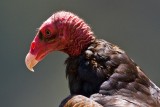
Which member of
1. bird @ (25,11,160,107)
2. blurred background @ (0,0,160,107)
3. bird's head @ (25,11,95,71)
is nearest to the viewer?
bird @ (25,11,160,107)

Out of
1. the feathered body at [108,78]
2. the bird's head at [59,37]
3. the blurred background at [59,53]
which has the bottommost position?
the feathered body at [108,78]

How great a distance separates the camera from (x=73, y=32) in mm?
3559

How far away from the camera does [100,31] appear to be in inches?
234

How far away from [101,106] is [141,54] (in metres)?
2.81

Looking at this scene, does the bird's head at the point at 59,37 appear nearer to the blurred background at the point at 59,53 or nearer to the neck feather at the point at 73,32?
the neck feather at the point at 73,32

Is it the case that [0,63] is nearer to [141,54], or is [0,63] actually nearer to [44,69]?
[44,69]

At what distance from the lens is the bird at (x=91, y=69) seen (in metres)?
3.28

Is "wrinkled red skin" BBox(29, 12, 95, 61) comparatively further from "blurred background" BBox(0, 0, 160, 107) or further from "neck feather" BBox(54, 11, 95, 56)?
"blurred background" BBox(0, 0, 160, 107)

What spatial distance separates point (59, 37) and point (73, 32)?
0.08 m

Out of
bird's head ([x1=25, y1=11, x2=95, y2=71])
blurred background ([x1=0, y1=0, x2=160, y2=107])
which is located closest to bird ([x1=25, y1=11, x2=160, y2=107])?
bird's head ([x1=25, y1=11, x2=95, y2=71])

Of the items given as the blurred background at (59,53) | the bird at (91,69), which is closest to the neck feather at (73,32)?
the bird at (91,69)

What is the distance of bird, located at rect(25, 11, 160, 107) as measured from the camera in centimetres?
328

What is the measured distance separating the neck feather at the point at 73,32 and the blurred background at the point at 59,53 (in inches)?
90.7

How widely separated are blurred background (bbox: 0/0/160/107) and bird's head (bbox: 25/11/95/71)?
2.32 m
